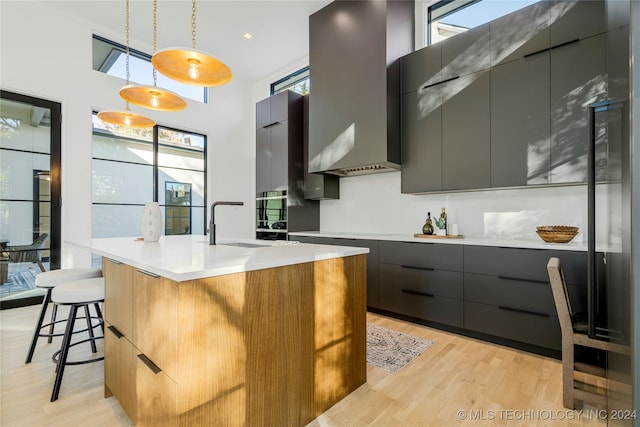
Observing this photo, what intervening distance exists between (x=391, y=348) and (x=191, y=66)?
2559 mm

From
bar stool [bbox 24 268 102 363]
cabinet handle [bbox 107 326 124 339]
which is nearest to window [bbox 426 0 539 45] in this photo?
cabinet handle [bbox 107 326 124 339]

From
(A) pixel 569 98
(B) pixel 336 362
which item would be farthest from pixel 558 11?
(B) pixel 336 362

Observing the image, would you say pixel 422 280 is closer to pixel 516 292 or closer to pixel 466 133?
pixel 516 292

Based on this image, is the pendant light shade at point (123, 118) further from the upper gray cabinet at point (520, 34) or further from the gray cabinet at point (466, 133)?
the upper gray cabinet at point (520, 34)

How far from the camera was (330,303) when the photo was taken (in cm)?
160

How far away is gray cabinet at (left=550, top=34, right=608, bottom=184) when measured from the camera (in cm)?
223

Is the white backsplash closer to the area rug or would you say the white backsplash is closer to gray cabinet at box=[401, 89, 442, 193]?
gray cabinet at box=[401, 89, 442, 193]

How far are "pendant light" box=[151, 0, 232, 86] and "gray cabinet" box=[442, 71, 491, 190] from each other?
7.05ft

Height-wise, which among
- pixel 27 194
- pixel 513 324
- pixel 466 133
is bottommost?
pixel 513 324

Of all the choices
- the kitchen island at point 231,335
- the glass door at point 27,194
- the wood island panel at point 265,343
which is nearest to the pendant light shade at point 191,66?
the kitchen island at point 231,335

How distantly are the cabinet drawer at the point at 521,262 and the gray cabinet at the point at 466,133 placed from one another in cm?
68

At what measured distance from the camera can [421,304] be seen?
2.87 metres

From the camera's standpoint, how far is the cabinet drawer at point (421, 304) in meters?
2.67

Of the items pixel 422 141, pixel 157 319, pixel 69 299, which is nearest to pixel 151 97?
pixel 69 299
